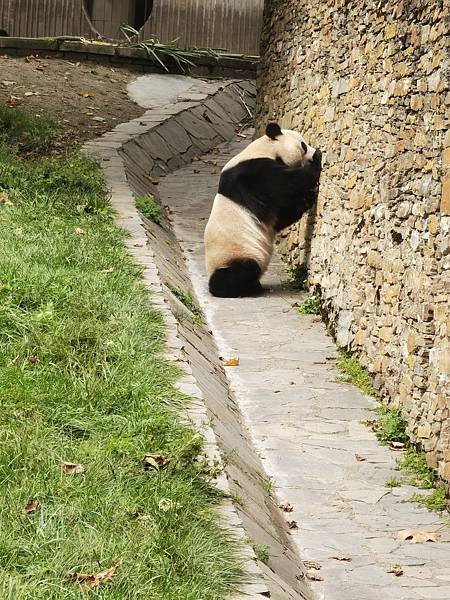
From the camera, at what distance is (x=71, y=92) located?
15.9 meters

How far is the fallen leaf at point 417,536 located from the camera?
5609 mm

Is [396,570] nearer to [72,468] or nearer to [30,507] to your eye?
[72,468]

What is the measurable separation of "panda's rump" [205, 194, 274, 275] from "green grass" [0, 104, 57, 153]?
276 centimetres

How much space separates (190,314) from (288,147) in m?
2.49

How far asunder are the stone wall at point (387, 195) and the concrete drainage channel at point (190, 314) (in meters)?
1.14

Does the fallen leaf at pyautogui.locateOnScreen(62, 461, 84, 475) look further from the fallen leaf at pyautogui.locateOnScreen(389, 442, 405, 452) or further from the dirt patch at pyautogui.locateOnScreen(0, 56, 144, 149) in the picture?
the dirt patch at pyautogui.locateOnScreen(0, 56, 144, 149)

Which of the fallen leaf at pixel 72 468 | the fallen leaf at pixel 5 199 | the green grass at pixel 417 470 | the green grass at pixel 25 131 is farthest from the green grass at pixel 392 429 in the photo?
the green grass at pixel 25 131

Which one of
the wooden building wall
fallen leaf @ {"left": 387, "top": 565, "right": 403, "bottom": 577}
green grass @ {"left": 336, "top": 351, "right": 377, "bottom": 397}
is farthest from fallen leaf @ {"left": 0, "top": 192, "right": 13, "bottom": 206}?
the wooden building wall

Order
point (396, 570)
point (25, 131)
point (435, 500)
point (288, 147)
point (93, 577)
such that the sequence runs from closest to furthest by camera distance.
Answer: point (93, 577)
point (396, 570)
point (435, 500)
point (288, 147)
point (25, 131)

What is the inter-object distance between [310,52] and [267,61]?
100 inches

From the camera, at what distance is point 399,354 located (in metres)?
7.24

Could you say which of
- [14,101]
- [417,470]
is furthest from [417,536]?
[14,101]

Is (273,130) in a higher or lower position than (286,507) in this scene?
higher

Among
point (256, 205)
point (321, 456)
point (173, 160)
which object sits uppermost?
point (256, 205)
